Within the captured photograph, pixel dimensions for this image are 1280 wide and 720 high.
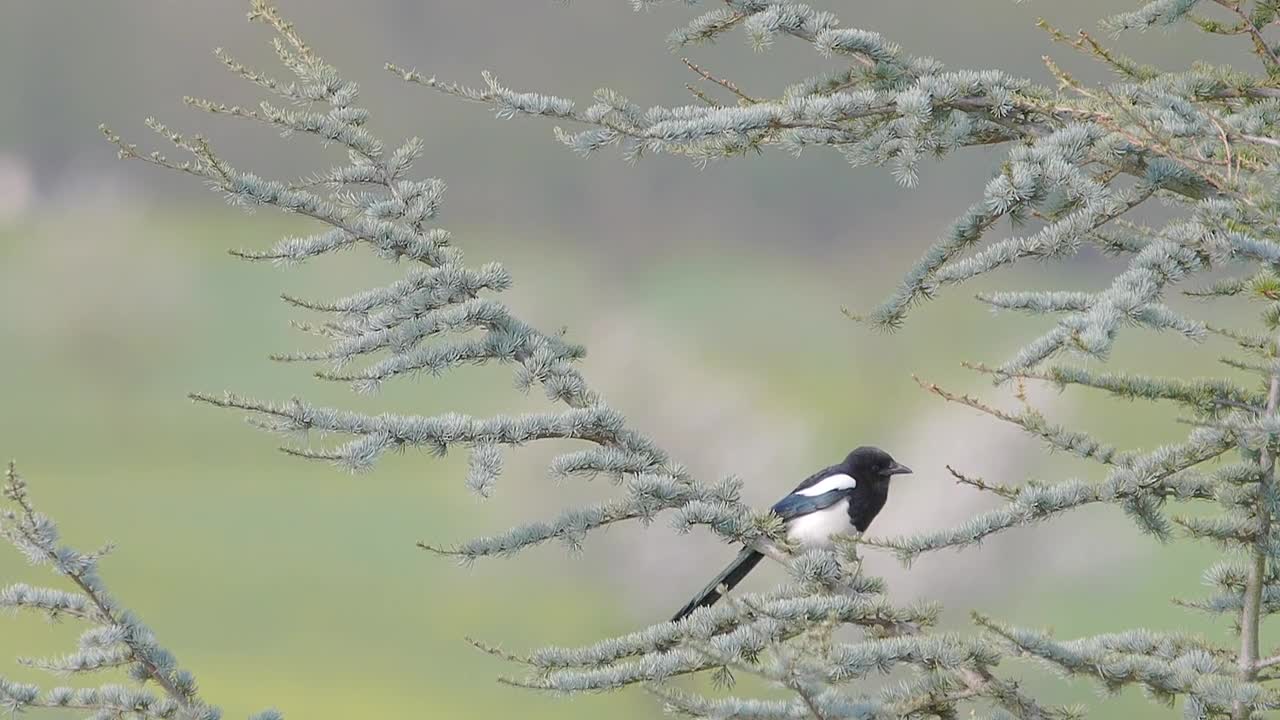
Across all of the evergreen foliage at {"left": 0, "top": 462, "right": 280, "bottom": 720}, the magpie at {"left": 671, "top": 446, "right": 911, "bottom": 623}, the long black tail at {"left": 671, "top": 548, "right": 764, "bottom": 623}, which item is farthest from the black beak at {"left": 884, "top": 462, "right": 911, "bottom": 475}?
the evergreen foliage at {"left": 0, "top": 462, "right": 280, "bottom": 720}

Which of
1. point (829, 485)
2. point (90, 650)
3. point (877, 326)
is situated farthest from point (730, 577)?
point (90, 650)

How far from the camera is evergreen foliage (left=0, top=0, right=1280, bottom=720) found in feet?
4.96

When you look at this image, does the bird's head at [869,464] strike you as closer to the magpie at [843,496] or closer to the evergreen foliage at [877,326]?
the magpie at [843,496]

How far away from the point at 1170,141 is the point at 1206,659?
2.26ft

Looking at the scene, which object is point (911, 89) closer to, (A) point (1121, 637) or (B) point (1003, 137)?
(B) point (1003, 137)

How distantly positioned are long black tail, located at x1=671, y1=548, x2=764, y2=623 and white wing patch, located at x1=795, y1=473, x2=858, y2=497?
2.45ft

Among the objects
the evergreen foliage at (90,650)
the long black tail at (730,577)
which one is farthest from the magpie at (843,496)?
the evergreen foliage at (90,650)

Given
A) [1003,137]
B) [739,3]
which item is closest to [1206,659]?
[1003,137]

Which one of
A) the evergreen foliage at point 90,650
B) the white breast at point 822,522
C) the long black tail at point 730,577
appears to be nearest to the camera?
the evergreen foliage at point 90,650

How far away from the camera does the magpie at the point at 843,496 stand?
299 centimetres

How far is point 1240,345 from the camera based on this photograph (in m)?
1.99

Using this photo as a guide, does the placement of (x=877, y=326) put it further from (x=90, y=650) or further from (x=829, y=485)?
(x=90, y=650)

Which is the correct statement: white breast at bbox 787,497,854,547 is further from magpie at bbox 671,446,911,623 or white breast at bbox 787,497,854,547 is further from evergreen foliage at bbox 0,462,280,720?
evergreen foliage at bbox 0,462,280,720

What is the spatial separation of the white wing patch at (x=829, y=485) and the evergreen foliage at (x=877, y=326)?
0.88m
